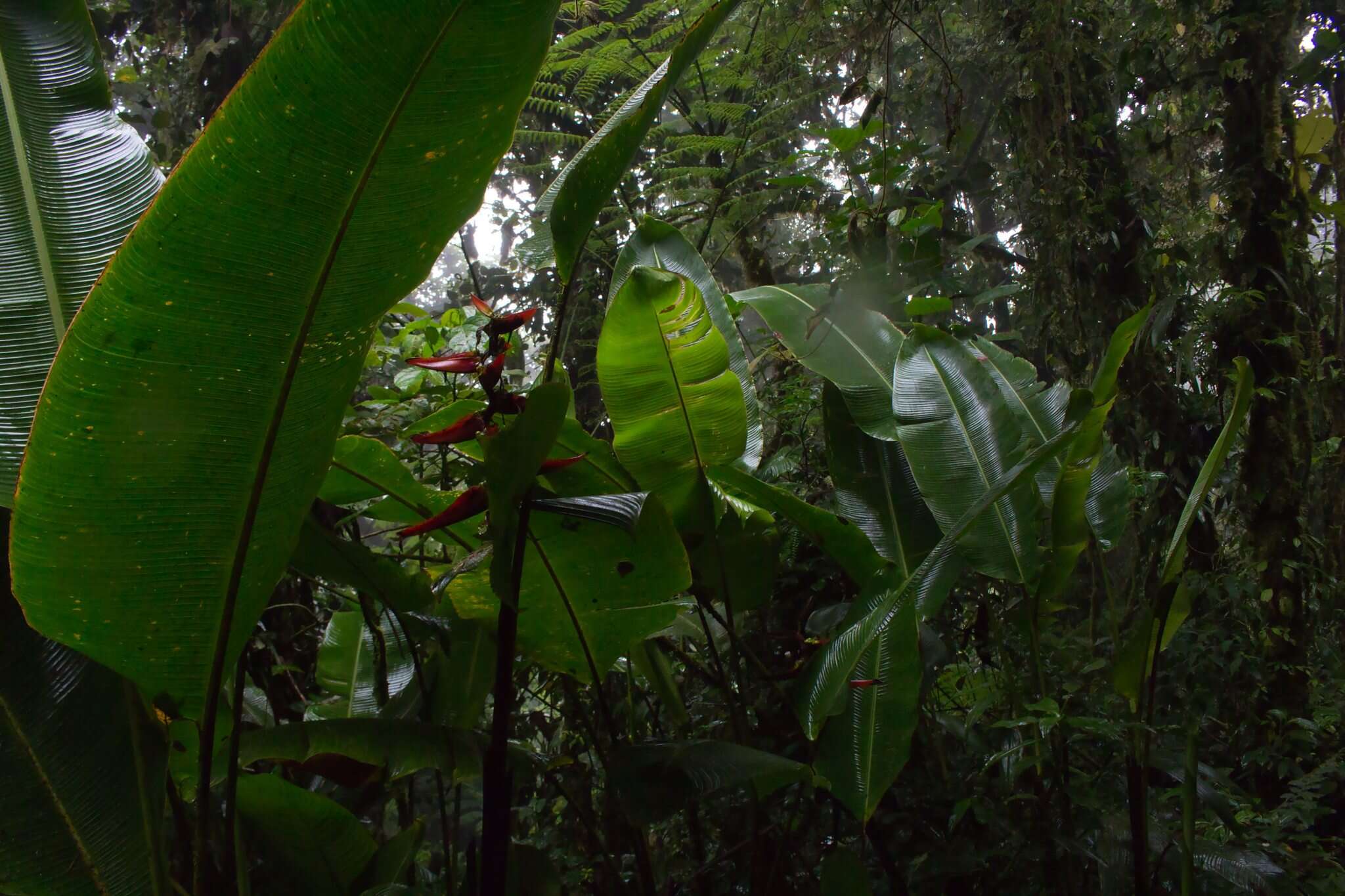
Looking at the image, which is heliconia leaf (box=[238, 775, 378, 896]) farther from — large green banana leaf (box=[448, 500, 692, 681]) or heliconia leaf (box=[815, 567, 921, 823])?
heliconia leaf (box=[815, 567, 921, 823])

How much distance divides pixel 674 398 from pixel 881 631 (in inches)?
20.3

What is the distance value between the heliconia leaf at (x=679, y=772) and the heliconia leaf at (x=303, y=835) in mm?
510

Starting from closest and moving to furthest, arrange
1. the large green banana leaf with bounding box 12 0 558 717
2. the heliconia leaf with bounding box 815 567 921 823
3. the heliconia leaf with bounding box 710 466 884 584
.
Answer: the large green banana leaf with bounding box 12 0 558 717, the heliconia leaf with bounding box 815 567 921 823, the heliconia leaf with bounding box 710 466 884 584

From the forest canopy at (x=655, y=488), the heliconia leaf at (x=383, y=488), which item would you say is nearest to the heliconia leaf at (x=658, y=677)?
the forest canopy at (x=655, y=488)

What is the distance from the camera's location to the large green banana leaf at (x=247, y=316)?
2.29ft

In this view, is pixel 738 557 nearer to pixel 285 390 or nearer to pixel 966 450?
pixel 966 450

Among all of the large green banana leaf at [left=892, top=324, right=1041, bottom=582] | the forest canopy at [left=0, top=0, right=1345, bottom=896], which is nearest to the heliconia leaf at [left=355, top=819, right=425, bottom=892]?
the forest canopy at [left=0, top=0, right=1345, bottom=896]

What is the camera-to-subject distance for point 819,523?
1.49 m

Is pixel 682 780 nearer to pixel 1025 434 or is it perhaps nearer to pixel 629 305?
pixel 629 305

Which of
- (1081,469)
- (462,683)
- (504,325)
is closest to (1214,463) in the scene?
(1081,469)

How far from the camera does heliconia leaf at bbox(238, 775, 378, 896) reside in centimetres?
131

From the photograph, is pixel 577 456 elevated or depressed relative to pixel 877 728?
elevated

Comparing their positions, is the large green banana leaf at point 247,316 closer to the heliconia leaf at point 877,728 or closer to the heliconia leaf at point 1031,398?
the heliconia leaf at point 877,728

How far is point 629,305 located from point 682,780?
0.73 meters
